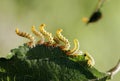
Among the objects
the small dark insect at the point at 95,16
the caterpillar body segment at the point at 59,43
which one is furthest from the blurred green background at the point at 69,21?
the caterpillar body segment at the point at 59,43

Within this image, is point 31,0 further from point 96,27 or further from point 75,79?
point 75,79

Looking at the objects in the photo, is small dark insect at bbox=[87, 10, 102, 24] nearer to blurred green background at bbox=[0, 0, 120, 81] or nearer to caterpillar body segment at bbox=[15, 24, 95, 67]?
caterpillar body segment at bbox=[15, 24, 95, 67]

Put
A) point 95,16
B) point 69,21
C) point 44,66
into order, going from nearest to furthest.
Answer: point 44,66 → point 95,16 → point 69,21

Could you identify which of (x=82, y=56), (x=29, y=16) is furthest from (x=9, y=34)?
(x=82, y=56)

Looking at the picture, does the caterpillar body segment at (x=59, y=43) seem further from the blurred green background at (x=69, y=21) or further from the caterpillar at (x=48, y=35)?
the blurred green background at (x=69, y=21)

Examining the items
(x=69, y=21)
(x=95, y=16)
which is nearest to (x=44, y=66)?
(x=95, y=16)

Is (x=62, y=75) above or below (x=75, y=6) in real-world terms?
below

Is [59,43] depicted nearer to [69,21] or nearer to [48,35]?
[48,35]

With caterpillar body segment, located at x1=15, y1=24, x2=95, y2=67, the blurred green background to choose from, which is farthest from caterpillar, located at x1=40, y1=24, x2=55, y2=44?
the blurred green background
